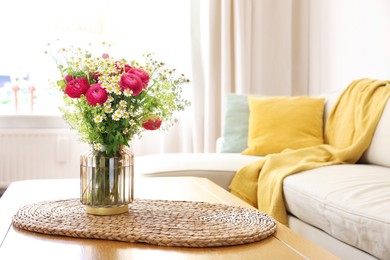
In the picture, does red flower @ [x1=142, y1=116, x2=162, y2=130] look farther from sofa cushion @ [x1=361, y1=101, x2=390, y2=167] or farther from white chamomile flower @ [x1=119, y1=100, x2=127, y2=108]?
sofa cushion @ [x1=361, y1=101, x2=390, y2=167]

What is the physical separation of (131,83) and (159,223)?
374mm

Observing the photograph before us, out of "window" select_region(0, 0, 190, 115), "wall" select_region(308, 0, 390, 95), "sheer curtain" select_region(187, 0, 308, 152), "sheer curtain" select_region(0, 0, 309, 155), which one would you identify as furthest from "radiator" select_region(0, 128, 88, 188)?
"wall" select_region(308, 0, 390, 95)

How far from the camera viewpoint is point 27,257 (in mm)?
1215

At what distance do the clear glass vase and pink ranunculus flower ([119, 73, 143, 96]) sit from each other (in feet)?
0.62

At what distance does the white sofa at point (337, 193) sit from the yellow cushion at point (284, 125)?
0.18 meters

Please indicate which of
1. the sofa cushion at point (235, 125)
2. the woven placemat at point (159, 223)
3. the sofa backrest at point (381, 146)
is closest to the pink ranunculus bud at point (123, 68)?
the woven placemat at point (159, 223)

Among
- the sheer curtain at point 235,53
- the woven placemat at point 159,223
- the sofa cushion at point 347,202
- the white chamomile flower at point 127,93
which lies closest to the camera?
the woven placemat at point 159,223

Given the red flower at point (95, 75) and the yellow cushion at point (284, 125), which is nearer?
the red flower at point (95, 75)

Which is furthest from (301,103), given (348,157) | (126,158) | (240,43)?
(126,158)

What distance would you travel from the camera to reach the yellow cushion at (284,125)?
10.8 feet

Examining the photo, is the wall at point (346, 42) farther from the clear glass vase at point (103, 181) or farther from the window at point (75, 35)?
the clear glass vase at point (103, 181)

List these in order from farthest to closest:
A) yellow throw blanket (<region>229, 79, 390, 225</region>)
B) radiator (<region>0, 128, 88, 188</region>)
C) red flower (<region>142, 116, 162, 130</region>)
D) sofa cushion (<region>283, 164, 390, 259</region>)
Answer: radiator (<region>0, 128, 88, 188</region>), yellow throw blanket (<region>229, 79, 390, 225</region>), sofa cushion (<region>283, 164, 390, 259</region>), red flower (<region>142, 116, 162, 130</region>)

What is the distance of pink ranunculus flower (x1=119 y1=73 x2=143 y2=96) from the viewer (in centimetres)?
147

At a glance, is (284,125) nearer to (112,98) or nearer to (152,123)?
(152,123)
